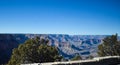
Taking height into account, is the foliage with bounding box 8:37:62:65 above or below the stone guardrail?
below

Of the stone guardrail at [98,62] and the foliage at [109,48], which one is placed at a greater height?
the stone guardrail at [98,62]

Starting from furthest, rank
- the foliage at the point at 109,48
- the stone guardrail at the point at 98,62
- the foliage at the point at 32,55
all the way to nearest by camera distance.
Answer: the foliage at the point at 109,48 < the foliage at the point at 32,55 < the stone guardrail at the point at 98,62

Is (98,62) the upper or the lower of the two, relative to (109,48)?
upper

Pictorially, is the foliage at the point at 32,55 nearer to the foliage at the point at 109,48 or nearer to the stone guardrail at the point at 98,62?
the foliage at the point at 109,48

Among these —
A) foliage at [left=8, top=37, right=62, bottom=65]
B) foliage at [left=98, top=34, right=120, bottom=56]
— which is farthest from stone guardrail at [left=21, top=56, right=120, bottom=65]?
foliage at [left=98, top=34, right=120, bottom=56]

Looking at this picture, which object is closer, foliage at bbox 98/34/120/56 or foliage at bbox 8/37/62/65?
foliage at bbox 8/37/62/65

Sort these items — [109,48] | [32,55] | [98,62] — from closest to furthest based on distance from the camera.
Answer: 1. [98,62]
2. [32,55]
3. [109,48]

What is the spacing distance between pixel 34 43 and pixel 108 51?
19.4m

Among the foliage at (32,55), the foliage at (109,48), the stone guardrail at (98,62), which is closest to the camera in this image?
the stone guardrail at (98,62)

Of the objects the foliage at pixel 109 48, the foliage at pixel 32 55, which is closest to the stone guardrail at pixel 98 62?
the foliage at pixel 32 55

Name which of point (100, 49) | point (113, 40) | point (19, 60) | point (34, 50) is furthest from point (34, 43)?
point (113, 40)

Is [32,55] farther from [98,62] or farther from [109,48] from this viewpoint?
[109,48]

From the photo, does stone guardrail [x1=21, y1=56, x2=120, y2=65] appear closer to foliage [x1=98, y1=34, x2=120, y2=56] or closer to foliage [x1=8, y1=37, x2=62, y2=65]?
foliage [x1=8, y1=37, x2=62, y2=65]

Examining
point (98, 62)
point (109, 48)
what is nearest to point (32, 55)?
point (98, 62)
